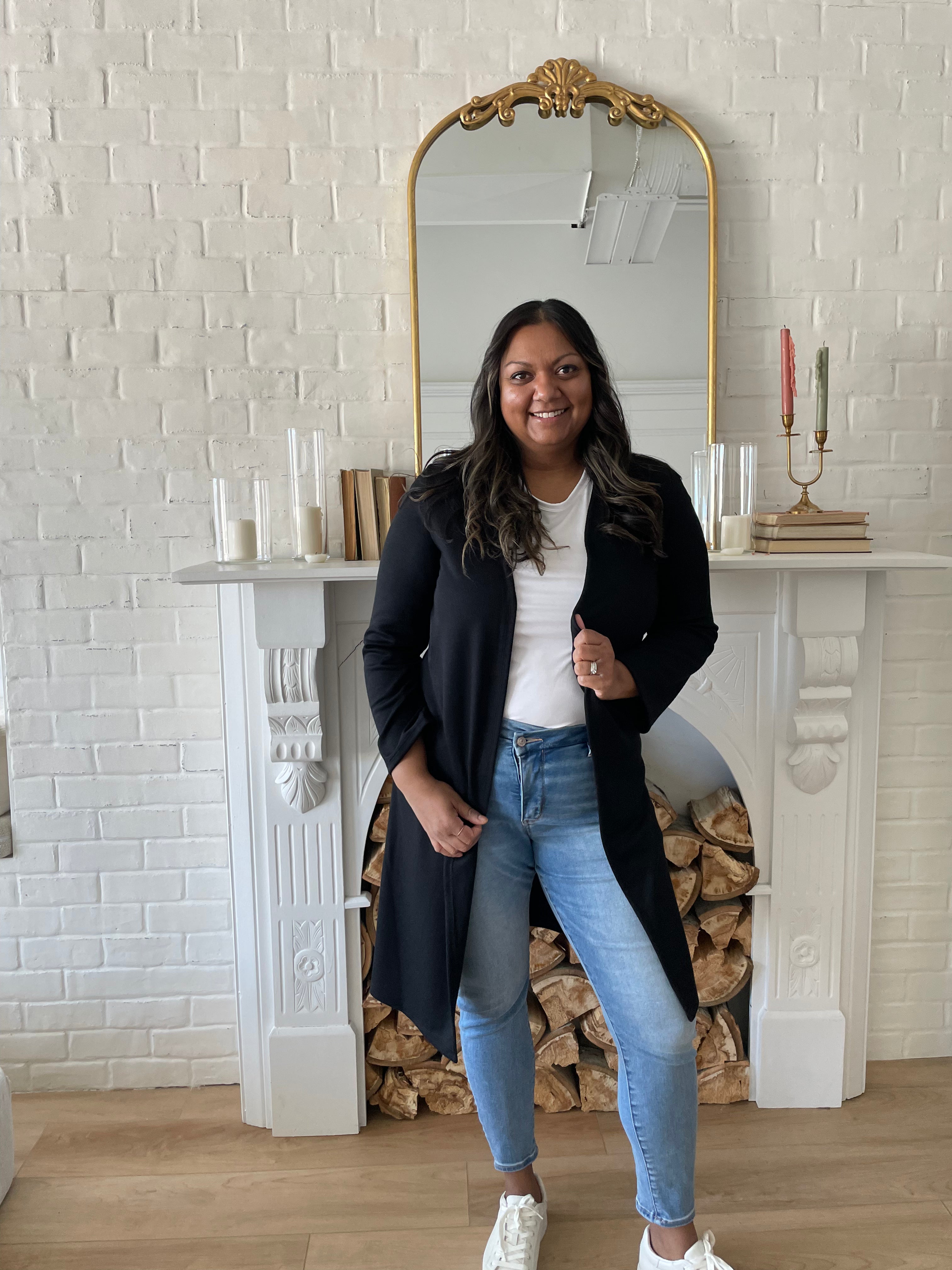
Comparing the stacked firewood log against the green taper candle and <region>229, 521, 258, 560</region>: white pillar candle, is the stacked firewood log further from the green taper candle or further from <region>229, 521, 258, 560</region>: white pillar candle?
the green taper candle

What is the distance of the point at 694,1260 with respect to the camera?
146 centimetres

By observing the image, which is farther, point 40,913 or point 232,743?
point 40,913

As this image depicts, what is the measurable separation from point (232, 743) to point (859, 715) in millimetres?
1378

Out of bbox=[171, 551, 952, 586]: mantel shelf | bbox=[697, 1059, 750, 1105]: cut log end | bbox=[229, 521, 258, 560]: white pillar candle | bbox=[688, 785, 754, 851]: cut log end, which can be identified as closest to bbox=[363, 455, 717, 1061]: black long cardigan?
bbox=[171, 551, 952, 586]: mantel shelf

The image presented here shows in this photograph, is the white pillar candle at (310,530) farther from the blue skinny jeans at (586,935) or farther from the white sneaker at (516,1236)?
the white sneaker at (516,1236)

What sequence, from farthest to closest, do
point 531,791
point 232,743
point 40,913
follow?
point 40,913
point 232,743
point 531,791

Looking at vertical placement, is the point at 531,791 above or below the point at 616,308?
below

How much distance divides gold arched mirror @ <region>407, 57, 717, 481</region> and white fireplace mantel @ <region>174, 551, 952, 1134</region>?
0.42 meters

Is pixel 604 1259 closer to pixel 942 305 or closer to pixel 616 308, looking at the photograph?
pixel 616 308

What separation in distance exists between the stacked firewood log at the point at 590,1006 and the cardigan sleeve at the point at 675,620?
655mm

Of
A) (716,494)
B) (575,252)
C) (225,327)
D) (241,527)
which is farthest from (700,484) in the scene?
(225,327)

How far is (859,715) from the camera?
6.85ft

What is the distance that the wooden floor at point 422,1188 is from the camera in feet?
5.50

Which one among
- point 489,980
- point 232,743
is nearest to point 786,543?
point 489,980
